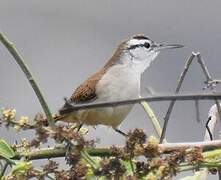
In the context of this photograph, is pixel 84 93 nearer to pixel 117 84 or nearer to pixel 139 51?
pixel 117 84

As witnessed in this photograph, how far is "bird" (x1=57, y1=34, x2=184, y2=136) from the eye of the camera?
214 centimetres

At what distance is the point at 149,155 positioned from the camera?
1218 millimetres

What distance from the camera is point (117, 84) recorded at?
239 cm

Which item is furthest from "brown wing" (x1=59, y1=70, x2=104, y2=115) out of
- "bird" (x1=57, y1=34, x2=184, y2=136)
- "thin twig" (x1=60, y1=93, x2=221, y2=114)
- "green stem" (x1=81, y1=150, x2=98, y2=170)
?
"thin twig" (x1=60, y1=93, x2=221, y2=114)

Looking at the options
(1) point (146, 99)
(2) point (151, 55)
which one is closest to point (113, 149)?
(1) point (146, 99)

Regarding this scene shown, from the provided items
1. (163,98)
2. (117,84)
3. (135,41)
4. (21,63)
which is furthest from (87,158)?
(135,41)

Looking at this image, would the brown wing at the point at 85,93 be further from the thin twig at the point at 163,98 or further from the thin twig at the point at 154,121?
the thin twig at the point at 163,98

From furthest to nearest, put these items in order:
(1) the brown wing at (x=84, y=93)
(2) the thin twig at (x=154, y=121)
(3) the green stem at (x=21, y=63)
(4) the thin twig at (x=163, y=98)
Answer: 1. (1) the brown wing at (x=84, y=93)
2. (2) the thin twig at (x=154, y=121)
3. (3) the green stem at (x=21, y=63)
4. (4) the thin twig at (x=163, y=98)

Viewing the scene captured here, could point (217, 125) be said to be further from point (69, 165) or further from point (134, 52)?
point (134, 52)

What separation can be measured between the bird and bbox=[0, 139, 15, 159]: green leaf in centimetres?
55

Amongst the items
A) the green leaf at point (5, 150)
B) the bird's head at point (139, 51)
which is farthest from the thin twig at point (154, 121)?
the bird's head at point (139, 51)

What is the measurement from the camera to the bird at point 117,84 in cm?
214

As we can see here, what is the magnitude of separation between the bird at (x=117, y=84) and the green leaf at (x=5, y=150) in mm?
546

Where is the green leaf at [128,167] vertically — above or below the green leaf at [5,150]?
below
